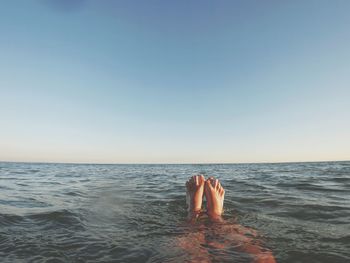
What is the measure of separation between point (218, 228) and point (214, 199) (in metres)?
1.11

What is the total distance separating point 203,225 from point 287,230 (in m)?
0.95

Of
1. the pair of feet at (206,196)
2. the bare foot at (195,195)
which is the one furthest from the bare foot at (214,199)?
the bare foot at (195,195)

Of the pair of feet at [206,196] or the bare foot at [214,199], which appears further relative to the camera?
the pair of feet at [206,196]

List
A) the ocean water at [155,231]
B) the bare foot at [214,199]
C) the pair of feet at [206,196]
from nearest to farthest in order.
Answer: the ocean water at [155,231], the bare foot at [214,199], the pair of feet at [206,196]

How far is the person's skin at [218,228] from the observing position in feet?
7.76

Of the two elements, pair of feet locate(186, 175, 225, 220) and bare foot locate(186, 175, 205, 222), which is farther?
bare foot locate(186, 175, 205, 222)

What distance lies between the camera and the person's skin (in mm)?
2365

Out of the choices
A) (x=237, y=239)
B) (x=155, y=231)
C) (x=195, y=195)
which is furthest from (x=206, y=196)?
(x=237, y=239)

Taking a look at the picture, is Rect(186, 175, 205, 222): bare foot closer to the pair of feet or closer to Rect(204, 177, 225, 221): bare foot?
the pair of feet

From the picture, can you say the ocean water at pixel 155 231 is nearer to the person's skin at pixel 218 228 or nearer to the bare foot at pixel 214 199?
the person's skin at pixel 218 228

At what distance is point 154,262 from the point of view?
219cm

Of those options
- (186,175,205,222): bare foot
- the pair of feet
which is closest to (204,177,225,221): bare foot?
the pair of feet

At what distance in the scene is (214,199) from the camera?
4238mm

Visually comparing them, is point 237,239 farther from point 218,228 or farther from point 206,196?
point 206,196
